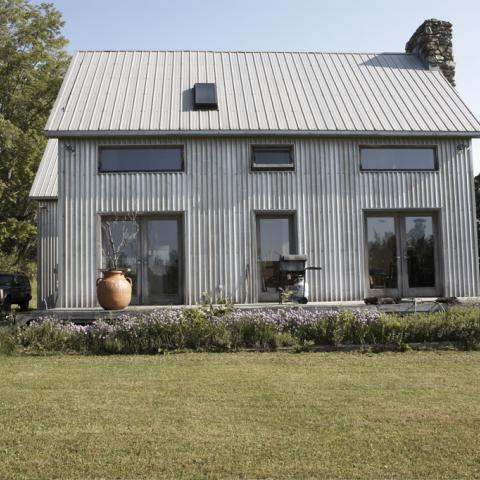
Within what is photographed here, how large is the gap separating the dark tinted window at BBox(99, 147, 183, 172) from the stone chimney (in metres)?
7.91

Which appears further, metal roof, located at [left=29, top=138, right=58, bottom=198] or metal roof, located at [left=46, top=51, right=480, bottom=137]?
metal roof, located at [left=29, top=138, right=58, bottom=198]

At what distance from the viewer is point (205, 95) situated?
1288cm

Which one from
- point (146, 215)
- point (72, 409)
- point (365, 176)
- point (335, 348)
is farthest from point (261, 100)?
point (72, 409)

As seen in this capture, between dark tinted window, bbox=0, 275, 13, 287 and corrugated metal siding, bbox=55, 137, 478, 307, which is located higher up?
corrugated metal siding, bbox=55, 137, 478, 307

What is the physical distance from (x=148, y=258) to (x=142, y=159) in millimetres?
2220

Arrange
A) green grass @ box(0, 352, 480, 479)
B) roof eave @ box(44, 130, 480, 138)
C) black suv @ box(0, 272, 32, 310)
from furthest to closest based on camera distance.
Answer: black suv @ box(0, 272, 32, 310) → roof eave @ box(44, 130, 480, 138) → green grass @ box(0, 352, 480, 479)

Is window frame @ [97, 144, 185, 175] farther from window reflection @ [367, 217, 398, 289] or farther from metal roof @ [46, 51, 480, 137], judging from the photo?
window reflection @ [367, 217, 398, 289]

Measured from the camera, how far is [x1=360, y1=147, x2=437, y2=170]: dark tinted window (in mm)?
12242

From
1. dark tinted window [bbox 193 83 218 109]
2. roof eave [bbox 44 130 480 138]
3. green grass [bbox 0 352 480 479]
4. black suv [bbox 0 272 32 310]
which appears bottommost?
green grass [bbox 0 352 480 479]

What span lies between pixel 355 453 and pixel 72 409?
2889 millimetres

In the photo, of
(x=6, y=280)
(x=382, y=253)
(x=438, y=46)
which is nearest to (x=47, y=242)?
(x=6, y=280)

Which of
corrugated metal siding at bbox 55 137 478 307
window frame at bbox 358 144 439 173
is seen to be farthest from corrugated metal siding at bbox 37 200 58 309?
window frame at bbox 358 144 439 173

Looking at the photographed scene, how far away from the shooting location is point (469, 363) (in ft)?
25.1

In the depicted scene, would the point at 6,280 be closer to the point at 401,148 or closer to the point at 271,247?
the point at 271,247
